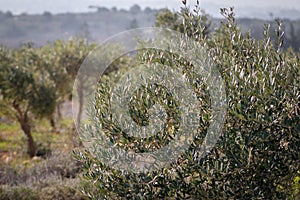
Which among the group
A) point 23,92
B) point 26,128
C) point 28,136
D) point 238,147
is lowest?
point 28,136

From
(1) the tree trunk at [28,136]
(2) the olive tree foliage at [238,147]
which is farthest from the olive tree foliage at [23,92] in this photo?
(2) the olive tree foliage at [238,147]

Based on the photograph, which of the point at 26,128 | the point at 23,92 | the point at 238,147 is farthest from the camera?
the point at 26,128

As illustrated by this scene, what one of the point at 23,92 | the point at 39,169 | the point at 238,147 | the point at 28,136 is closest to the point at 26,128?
the point at 28,136

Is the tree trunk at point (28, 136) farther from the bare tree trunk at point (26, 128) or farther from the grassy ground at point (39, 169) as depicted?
the grassy ground at point (39, 169)

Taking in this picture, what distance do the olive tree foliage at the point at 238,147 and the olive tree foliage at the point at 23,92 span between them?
777 cm

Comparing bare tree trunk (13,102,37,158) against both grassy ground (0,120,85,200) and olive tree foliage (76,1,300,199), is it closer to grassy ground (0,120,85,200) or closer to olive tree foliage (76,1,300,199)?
grassy ground (0,120,85,200)

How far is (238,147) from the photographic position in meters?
3.40

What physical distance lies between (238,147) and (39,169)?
21.9 ft

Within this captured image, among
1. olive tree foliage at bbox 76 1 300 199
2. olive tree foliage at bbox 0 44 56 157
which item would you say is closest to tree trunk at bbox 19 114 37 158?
olive tree foliage at bbox 0 44 56 157

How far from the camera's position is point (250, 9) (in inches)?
542

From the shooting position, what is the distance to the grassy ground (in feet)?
22.7

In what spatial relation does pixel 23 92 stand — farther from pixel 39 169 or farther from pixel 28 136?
pixel 39 169

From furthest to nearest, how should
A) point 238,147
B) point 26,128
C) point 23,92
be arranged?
1. point 26,128
2. point 23,92
3. point 238,147

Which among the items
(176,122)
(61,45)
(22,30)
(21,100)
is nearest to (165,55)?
(176,122)
